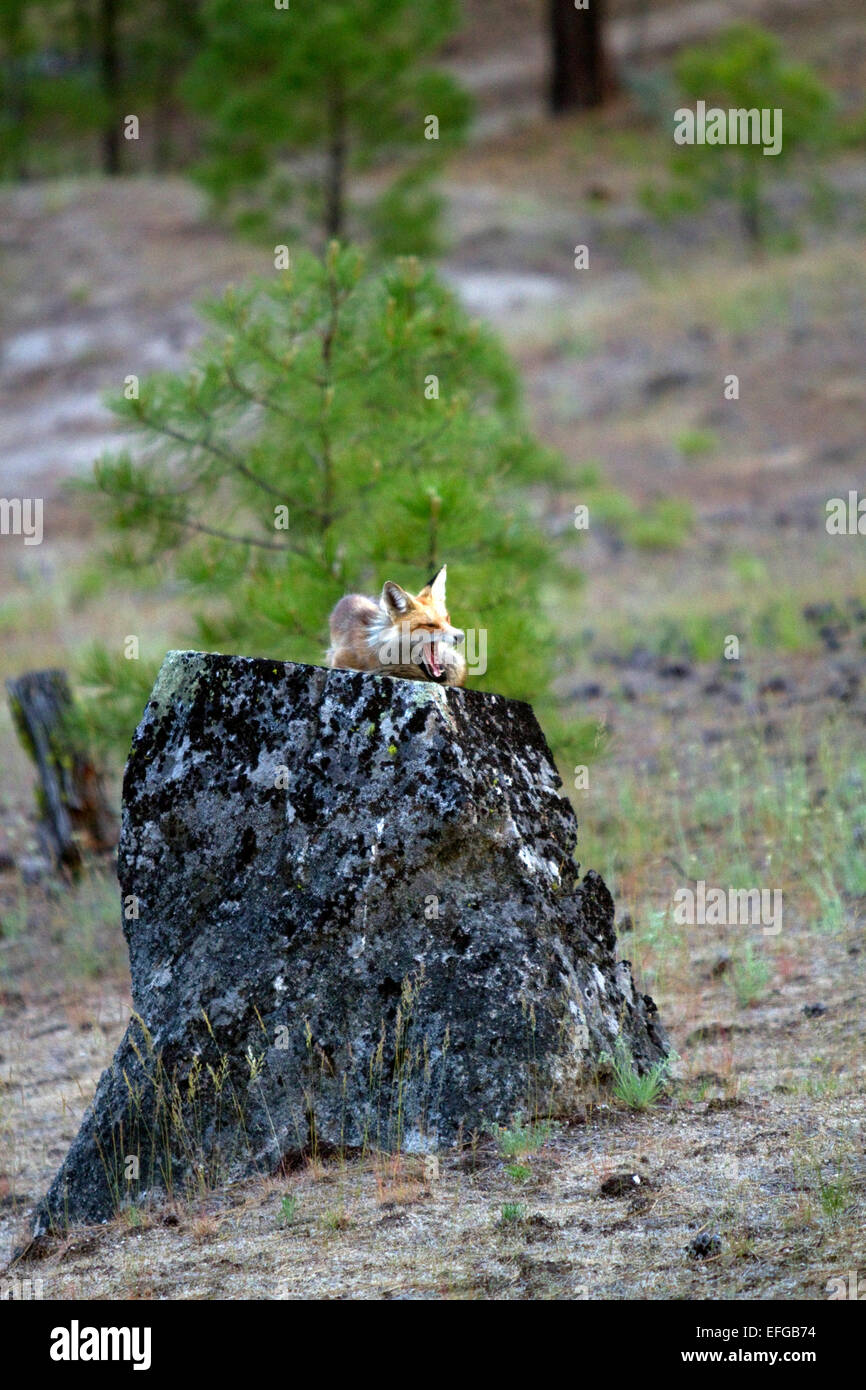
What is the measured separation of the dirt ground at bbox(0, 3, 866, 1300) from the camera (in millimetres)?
4312

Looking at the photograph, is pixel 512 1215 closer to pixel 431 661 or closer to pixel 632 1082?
pixel 632 1082

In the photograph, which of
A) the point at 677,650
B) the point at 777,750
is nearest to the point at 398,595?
the point at 777,750

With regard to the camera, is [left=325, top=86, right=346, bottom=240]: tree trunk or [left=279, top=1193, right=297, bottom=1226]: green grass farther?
[left=325, top=86, right=346, bottom=240]: tree trunk

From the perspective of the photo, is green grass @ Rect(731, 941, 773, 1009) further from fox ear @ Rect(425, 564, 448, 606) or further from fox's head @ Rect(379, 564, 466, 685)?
fox ear @ Rect(425, 564, 448, 606)

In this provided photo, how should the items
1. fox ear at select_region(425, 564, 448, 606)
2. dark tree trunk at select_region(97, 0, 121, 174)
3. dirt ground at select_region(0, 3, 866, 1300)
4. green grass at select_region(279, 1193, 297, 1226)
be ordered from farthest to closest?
1. dark tree trunk at select_region(97, 0, 121, 174)
2. fox ear at select_region(425, 564, 448, 606)
3. green grass at select_region(279, 1193, 297, 1226)
4. dirt ground at select_region(0, 3, 866, 1300)

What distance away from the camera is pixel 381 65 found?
23.9 meters

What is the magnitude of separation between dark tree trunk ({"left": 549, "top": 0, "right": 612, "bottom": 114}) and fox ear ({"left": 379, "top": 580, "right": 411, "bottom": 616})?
1380 inches

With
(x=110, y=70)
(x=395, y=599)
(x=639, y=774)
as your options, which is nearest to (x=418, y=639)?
(x=395, y=599)

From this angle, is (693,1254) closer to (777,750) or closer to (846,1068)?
(846,1068)

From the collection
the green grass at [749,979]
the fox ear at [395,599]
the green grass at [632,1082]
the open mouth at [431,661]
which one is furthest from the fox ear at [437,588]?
the green grass at [749,979]

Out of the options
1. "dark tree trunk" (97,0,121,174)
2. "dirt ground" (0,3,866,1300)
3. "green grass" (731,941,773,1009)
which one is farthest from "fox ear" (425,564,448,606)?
"dark tree trunk" (97,0,121,174)

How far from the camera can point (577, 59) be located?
3709cm

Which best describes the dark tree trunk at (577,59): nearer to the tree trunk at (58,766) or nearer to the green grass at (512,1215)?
the tree trunk at (58,766)

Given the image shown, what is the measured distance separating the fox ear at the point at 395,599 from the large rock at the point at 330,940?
52 cm
